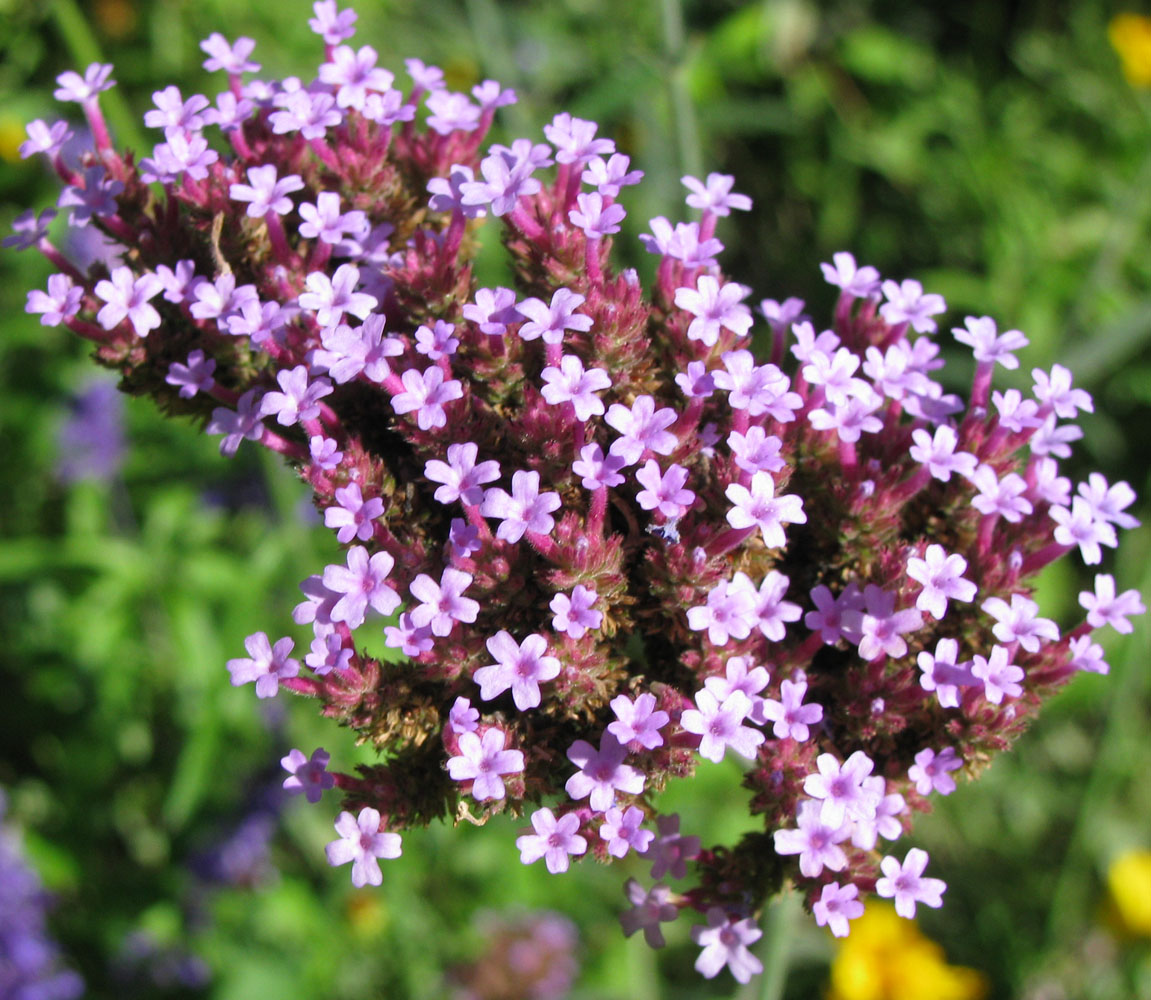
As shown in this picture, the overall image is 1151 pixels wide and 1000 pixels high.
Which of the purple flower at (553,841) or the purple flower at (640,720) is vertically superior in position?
the purple flower at (640,720)

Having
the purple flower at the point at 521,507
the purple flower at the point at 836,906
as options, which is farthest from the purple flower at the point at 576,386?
the purple flower at the point at 836,906

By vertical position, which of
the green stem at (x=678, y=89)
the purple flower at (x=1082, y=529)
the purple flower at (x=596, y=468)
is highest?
the green stem at (x=678, y=89)

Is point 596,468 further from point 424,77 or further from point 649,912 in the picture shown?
point 424,77

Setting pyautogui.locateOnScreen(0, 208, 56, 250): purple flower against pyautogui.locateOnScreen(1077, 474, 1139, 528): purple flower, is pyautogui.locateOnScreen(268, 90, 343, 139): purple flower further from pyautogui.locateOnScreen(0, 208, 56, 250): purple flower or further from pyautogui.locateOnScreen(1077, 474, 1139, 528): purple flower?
pyautogui.locateOnScreen(1077, 474, 1139, 528): purple flower

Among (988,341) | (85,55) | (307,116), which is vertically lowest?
(988,341)

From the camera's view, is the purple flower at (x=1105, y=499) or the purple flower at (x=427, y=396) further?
the purple flower at (x=1105, y=499)

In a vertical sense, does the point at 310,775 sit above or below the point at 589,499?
below

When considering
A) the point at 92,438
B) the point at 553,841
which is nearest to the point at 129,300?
the point at 553,841

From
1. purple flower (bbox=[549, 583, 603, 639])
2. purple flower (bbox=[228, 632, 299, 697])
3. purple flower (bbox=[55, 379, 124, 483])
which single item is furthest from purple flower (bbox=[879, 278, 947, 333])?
purple flower (bbox=[55, 379, 124, 483])

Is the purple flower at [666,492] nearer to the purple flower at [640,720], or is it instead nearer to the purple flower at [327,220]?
the purple flower at [640,720]
